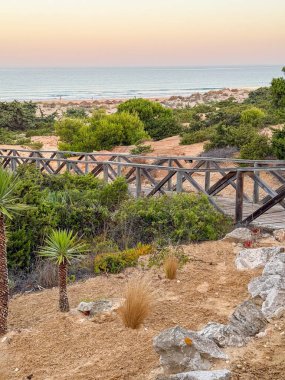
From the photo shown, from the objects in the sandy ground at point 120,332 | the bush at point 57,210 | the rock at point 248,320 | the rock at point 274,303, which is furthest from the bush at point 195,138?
the rock at point 248,320

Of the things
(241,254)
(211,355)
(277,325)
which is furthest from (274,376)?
(241,254)

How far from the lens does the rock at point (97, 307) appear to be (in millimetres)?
5984

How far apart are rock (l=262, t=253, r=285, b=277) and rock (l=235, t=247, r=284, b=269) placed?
0.47 metres

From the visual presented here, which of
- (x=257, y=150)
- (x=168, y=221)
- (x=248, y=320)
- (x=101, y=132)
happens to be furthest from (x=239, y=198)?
(x=101, y=132)

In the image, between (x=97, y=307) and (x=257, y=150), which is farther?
(x=257, y=150)

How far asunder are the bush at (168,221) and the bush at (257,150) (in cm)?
777

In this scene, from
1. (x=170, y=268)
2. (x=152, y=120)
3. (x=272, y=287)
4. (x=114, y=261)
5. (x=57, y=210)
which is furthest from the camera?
(x=152, y=120)

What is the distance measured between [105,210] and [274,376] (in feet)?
18.9

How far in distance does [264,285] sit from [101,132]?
18.2 m

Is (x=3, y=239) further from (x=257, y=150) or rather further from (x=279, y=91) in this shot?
(x=279, y=91)

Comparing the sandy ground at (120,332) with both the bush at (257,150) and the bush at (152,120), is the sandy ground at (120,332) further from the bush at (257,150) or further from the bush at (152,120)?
the bush at (152,120)

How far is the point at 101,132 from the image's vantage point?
2375cm

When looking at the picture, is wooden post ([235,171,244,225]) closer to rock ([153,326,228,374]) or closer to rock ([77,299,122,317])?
rock ([77,299,122,317])

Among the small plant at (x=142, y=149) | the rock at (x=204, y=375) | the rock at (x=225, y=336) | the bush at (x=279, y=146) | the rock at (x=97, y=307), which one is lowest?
the small plant at (x=142, y=149)
